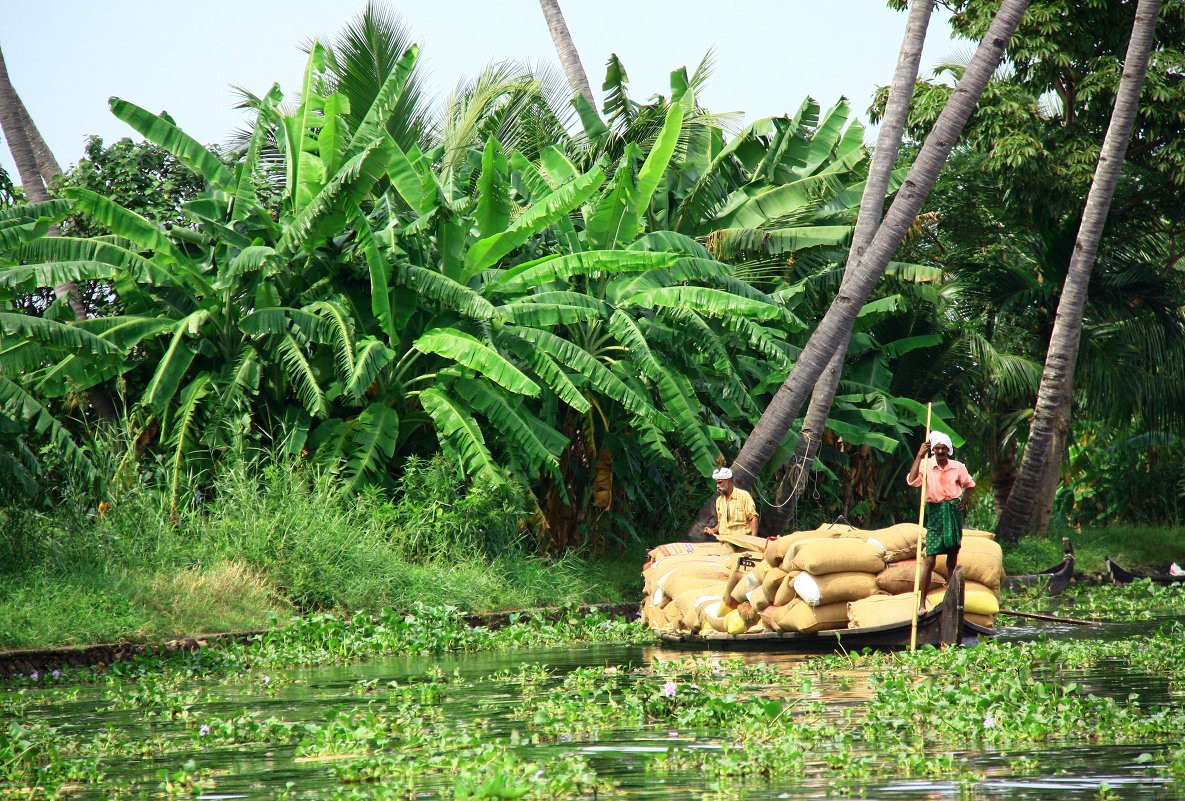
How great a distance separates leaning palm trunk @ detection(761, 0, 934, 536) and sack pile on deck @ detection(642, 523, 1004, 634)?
198 inches

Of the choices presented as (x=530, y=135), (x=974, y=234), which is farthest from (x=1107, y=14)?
(x=530, y=135)

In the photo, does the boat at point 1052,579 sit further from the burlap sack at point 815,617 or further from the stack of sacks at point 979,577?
the burlap sack at point 815,617

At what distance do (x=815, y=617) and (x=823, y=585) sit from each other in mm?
298

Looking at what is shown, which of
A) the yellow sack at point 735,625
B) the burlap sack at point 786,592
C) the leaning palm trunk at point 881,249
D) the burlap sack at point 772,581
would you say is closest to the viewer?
the burlap sack at point 786,592

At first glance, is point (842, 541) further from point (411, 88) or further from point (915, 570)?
point (411, 88)

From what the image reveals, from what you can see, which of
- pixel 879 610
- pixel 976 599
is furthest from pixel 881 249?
pixel 879 610

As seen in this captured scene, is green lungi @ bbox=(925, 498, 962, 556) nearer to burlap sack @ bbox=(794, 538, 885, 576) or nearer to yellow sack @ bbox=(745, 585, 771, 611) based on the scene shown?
burlap sack @ bbox=(794, 538, 885, 576)

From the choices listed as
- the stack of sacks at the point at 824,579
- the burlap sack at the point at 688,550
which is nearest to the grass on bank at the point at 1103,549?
the burlap sack at the point at 688,550

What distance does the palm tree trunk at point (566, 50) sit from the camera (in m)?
20.7

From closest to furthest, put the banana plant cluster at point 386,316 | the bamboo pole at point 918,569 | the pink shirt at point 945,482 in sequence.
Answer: the bamboo pole at point 918,569 → the pink shirt at point 945,482 → the banana plant cluster at point 386,316

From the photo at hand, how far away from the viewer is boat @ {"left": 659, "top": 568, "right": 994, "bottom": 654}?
37.2 feet

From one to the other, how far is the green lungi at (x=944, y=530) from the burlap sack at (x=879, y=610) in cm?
50

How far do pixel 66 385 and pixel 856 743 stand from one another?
11485 millimetres

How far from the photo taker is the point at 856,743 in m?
6.60
